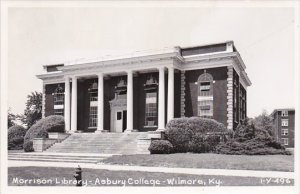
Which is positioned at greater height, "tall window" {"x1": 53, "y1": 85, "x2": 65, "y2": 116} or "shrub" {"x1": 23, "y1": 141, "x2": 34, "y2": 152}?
"tall window" {"x1": 53, "y1": 85, "x2": 65, "y2": 116}

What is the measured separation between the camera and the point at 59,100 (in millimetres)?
35031

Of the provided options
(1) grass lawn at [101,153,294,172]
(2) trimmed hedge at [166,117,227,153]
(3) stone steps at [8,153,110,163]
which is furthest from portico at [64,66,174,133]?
(1) grass lawn at [101,153,294,172]

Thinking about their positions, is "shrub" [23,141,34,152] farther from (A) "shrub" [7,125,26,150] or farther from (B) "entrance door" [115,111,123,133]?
(B) "entrance door" [115,111,123,133]

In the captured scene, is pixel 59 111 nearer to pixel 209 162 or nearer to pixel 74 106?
pixel 74 106

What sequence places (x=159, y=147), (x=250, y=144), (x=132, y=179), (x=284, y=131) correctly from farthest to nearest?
(x=284, y=131)
(x=159, y=147)
(x=250, y=144)
(x=132, y=179)

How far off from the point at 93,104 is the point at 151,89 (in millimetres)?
5746

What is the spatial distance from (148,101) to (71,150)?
7.76 m

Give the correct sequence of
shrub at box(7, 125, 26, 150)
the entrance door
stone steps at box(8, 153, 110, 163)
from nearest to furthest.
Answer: stone steps at box(8, 153, 110, 163) < shrub at box(7, 125, 26, 150) < the entrance door

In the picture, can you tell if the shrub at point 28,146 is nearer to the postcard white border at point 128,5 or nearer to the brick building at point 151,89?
the brick building at point 151,89

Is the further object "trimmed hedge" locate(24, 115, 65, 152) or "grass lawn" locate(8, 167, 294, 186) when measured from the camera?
"trimmed hedge" locate(24, 115, 65, 152)

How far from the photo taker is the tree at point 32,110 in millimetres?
38525

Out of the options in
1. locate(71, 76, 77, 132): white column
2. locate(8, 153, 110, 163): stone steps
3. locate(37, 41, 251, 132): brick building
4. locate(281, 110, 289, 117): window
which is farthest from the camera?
locate(281, 110, 289, 117): window

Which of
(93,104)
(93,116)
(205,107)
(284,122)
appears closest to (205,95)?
(205,107)

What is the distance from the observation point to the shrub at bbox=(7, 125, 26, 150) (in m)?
29.8
